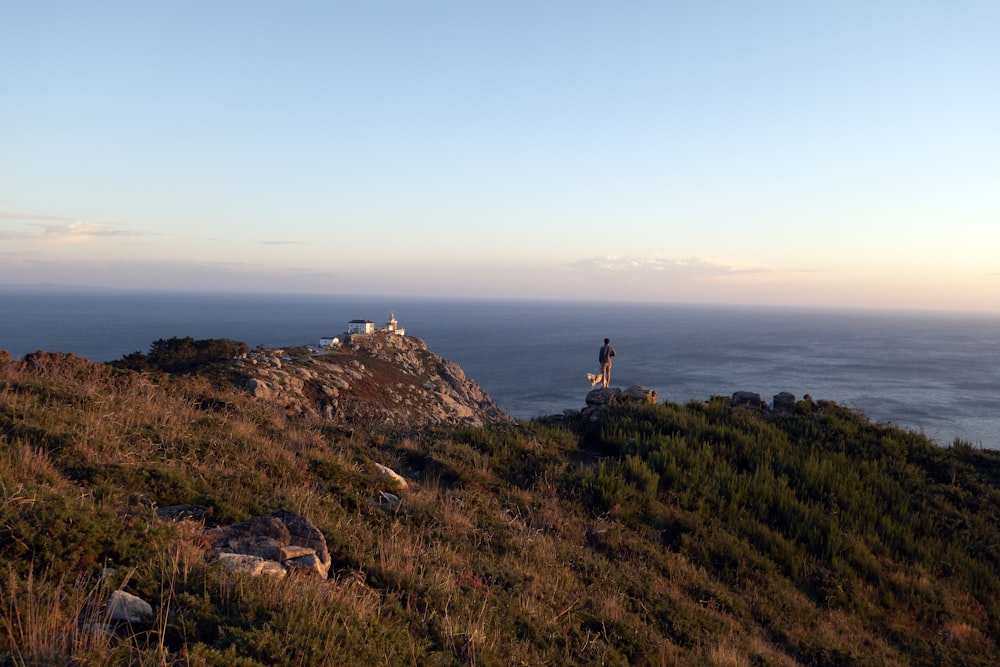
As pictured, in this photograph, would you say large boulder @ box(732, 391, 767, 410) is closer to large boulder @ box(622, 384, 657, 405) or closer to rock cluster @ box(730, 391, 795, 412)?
rock cluster @ box(730, 391, 795, 412)

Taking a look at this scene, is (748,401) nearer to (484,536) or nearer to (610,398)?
(610,398)

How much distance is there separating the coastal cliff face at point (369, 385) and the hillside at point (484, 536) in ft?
13.0

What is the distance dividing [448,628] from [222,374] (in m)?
19.5

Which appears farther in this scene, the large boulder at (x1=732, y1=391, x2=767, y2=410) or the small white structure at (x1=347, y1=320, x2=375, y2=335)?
the small white structure at (x1=347, y1=320, x2=375, y2=335)

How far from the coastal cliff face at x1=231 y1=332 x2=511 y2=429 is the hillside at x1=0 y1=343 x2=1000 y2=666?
3962 millimetres

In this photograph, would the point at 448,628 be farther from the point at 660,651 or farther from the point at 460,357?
the point at 460,357

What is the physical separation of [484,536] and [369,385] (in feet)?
78.8

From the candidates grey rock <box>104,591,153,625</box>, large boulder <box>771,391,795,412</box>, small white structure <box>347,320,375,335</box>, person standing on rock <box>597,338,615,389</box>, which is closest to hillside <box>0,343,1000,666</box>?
grey rock <box>104,591,153,625</box>

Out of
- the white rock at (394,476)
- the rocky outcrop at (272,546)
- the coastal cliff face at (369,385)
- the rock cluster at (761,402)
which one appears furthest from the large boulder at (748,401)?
the rocky outcrop at (272,546)

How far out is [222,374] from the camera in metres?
20.5

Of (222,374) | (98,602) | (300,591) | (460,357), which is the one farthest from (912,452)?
(460,357)

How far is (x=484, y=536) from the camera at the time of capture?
21.2 feet

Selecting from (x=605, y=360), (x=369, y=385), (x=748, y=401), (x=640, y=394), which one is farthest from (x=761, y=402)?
(x=369, y=385)

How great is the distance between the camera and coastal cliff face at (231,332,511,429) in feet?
66.9
